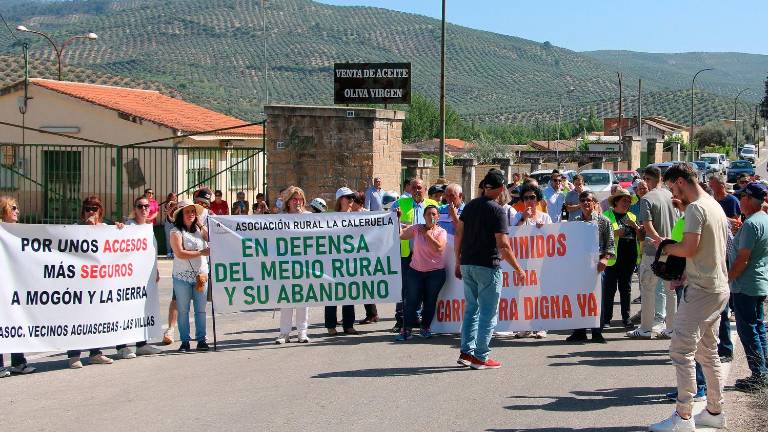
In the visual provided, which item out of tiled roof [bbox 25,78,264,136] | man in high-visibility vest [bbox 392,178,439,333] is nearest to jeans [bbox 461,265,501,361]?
man in high-visibility vest [bbox 392,178,439,333]

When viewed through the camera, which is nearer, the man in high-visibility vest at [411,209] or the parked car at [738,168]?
the man in high-visibility vest at [411,209]

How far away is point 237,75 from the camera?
5384 inches

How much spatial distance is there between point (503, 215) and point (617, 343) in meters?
2.73

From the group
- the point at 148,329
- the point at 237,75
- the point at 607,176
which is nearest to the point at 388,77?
the point at 148,329

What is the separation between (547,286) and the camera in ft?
39.5

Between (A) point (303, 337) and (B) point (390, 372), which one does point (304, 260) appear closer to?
(A) point (303, 337)

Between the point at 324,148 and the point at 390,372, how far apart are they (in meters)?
11.0

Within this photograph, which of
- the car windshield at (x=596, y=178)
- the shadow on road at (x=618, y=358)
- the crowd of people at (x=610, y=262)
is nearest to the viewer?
the crowd of people at (x=610, y=262)

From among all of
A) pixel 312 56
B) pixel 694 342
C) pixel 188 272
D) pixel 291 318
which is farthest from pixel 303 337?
pixel 312 56

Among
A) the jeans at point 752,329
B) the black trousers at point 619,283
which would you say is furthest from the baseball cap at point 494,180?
the black trousers at point 619,283

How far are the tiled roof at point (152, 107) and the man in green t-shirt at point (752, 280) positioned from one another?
63.9 feet

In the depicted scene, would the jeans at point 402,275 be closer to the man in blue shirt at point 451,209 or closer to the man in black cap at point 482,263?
the man in blue shirt at point 451,209

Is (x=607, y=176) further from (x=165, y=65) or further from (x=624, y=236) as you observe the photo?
(x=165, y=65)

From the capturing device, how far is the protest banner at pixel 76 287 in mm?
10078
